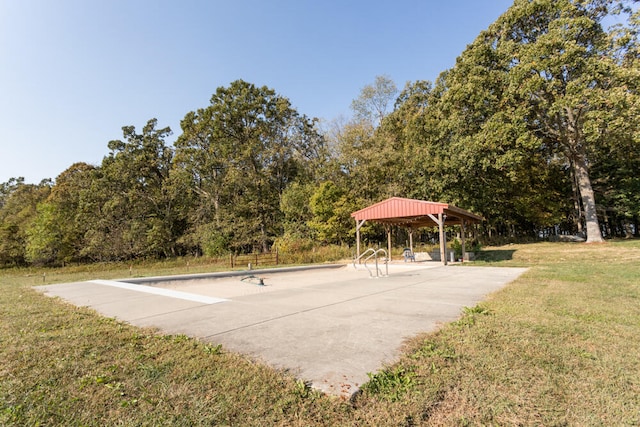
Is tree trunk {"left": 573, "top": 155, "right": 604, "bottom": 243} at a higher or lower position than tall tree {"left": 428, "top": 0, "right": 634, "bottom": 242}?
lower

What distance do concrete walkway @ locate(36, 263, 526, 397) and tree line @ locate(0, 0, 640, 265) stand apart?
1435 centimetres

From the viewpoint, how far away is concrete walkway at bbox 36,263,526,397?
8.86ft

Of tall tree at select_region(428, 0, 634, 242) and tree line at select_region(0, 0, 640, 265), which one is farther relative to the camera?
tree line at select_region(0, 0, 640, 265)

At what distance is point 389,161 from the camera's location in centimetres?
2194

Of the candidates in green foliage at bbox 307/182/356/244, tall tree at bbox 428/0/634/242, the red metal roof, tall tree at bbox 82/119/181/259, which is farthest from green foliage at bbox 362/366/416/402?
tall tree at bbox 82/119/181/259

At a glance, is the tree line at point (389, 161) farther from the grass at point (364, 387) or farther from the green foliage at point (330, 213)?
the grass at point (364, 387)

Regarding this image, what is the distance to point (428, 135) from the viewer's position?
2220 cm

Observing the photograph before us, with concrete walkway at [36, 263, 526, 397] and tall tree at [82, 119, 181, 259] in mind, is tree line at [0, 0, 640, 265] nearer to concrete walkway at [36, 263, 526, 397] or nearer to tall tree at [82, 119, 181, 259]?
tall tree at [82, 119, 181, 259]

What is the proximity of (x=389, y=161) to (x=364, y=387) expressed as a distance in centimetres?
2095

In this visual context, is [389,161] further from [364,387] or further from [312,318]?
[364,387]

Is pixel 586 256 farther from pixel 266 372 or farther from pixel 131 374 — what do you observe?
pixel 131 374

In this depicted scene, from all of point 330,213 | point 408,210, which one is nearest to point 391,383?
point 408,210

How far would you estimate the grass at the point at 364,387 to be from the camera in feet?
6.11

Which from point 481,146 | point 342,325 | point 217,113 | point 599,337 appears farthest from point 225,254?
point 599,337
